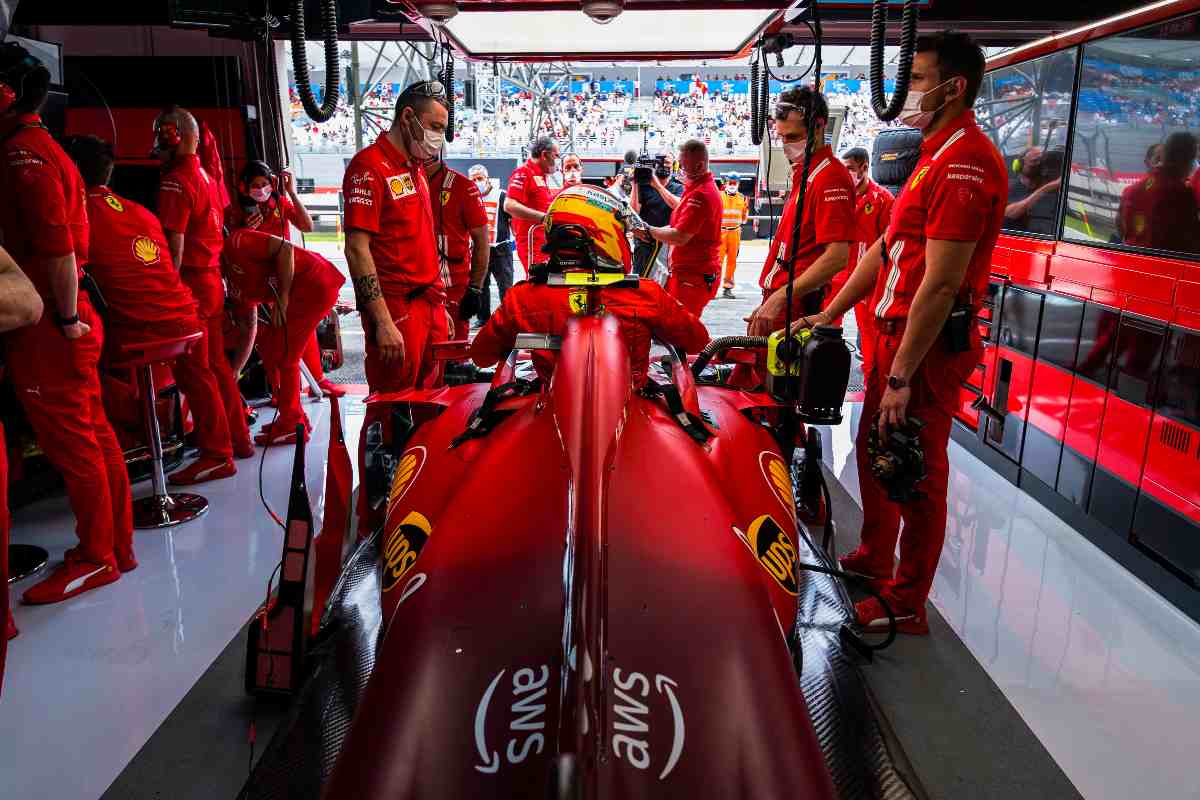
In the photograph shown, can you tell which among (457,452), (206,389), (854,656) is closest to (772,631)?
(457,452)

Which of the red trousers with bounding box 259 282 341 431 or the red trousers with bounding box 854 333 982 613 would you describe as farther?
the red trousers with bounding box 259 282 341 431

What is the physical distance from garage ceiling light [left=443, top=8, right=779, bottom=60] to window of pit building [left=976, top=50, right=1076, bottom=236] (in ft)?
6.44

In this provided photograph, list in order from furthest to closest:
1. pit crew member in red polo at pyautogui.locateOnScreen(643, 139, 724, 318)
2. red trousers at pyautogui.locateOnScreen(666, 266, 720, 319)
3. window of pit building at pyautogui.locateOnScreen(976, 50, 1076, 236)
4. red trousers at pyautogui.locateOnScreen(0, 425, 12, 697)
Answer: red trousers at pyautogui.locateOnScreen(666, 266, 720, 319) < pit crew member in red polo at pyautogui.locateOnScreen(643, 139, 724, 318) < window of pit building at pyautogui.locateOnScreen(976, 50, 1076, 236) < red trousers at pyautogui.locateOnScreen(0, 425, 12, 697)

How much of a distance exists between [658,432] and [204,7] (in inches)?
172

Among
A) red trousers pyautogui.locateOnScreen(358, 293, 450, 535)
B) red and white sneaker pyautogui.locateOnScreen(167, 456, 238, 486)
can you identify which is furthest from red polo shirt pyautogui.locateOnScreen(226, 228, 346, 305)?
red trousers pyautogui.locateOnScreen(358, 293, 450, 535)

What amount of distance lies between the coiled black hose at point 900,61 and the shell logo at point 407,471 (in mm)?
1431

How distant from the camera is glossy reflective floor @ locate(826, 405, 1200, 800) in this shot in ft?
7.55

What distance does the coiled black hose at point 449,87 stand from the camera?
3150 mm

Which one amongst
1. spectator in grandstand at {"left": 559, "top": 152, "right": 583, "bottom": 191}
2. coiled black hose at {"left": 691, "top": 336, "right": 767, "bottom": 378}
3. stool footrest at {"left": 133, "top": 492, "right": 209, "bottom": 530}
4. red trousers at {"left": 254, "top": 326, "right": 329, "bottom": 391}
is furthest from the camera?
spectator in grandstand at {"left": 559, "top": 152, "right": 583, "bottom": 191}

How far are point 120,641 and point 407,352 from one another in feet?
5.20

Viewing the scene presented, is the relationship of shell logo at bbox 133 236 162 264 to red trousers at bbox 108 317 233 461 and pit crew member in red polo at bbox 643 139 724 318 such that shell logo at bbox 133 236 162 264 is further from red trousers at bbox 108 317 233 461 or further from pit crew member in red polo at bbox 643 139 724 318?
pit crew member in red polo at bbox 643 139 724 318

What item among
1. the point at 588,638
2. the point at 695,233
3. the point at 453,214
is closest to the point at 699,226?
the point at 695,233

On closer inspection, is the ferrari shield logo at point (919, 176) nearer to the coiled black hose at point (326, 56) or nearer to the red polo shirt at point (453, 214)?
the coiled black hose at point (326, 56)

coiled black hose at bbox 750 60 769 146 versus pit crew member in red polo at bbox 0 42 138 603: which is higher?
coiled black hose at bbox 750 60 769 146
